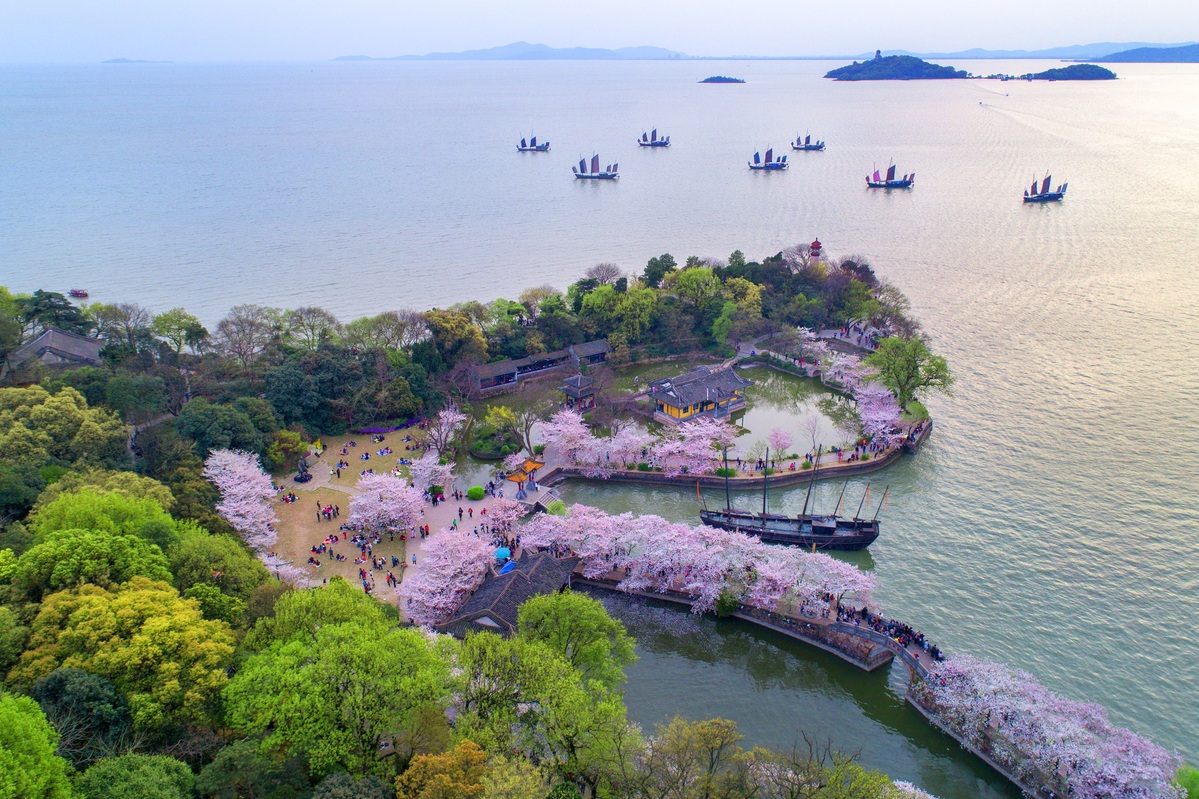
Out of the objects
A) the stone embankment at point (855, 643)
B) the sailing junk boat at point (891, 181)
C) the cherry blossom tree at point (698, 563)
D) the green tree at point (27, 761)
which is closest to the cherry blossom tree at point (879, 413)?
the cherry blossom tree at point (698, 563)

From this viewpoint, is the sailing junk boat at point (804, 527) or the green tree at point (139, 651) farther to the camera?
the sailing junk boat at point (804, 527)

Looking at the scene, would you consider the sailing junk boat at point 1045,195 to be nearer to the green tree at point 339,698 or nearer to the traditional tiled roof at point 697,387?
the traditional tiled roof at point 697,387

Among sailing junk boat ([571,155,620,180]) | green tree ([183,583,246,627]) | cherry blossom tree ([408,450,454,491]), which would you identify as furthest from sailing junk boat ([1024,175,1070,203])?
green tree ([183,583,246,627])

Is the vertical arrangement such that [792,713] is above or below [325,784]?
below

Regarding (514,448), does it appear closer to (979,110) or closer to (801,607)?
(801,607)

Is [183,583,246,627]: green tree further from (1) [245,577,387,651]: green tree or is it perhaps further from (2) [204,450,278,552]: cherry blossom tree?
(2) [204,450,278,552]: cherry blossom tree

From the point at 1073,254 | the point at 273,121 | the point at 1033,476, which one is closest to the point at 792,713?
the point at 1033,476
